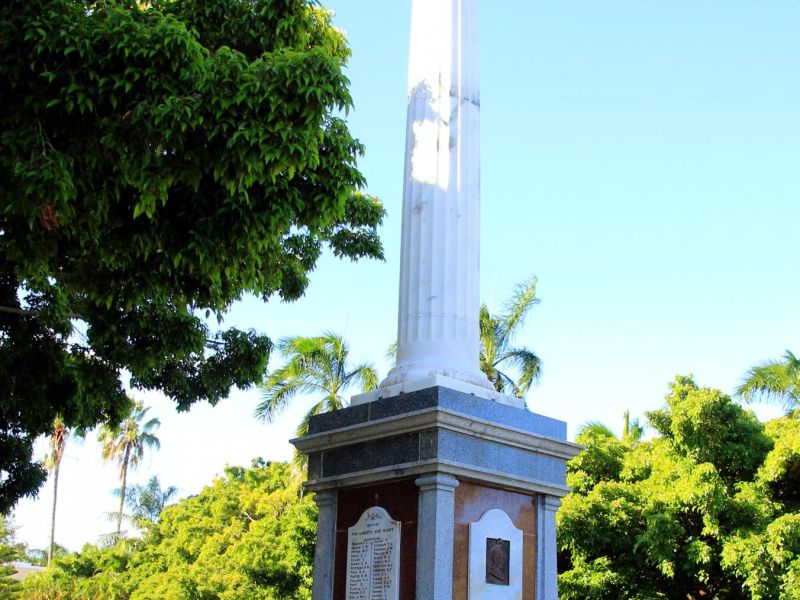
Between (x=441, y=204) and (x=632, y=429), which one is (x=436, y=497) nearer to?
(x=441, y=204)

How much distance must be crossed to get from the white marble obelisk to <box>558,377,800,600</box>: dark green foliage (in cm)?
1042

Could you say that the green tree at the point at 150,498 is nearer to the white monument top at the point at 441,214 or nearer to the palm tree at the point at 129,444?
the palm tree at the point at 129,444

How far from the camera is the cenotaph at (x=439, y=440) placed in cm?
726

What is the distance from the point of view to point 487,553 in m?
7.41

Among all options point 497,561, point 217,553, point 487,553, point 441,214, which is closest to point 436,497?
point 487,553

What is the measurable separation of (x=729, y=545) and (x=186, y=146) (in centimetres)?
1313

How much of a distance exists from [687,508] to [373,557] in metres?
11.5

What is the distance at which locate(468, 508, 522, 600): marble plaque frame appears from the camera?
7.27m

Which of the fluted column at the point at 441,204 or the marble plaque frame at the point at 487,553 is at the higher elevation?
the fluted column at the point at 441,204

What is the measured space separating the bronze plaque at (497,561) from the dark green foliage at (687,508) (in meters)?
10.2

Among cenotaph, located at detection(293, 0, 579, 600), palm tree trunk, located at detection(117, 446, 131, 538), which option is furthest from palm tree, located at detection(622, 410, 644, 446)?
palm tree trunk, located at detection(117, 446, 131, 538)

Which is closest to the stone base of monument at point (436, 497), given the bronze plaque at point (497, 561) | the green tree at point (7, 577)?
the bronze plaque at point (497, 561)

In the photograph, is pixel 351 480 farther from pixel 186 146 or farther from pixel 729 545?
pixel 729 545

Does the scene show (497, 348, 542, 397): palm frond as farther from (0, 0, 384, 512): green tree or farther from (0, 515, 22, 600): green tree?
(0, 515, 22, 600): green tree
